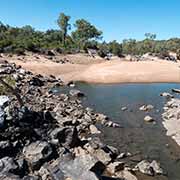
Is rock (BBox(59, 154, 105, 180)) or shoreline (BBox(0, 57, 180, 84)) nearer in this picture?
rock (BBox(59, 154, 105, 180))

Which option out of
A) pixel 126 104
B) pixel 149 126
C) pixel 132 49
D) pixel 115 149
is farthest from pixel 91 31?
pixel 115 149

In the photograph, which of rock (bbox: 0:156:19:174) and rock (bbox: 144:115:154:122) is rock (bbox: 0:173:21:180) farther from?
rock (bbox: 144:115:154:122)

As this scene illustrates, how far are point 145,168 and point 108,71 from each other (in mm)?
57490

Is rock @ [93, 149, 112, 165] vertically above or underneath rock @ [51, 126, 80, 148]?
underneath

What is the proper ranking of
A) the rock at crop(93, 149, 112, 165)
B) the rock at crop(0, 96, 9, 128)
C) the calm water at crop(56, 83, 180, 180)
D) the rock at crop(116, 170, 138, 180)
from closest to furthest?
the rock at crop(116, 170, 138, 180) → the rock at crop(93, 149, 112, 165) → the rock at crop(0, 96, 9, 128) → the calm water at crop(56, 83, 180, 180)

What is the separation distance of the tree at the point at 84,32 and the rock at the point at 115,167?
324 feet

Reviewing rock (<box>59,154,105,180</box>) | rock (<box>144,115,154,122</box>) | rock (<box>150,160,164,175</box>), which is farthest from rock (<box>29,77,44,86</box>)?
rock (<box>59,154,105,180</box>)

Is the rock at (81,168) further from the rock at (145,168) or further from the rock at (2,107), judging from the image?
the rock at (2,107)

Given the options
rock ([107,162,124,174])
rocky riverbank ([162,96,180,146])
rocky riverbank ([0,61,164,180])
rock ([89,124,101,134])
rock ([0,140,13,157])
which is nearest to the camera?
rocky riverbank ([0,61,164,180])

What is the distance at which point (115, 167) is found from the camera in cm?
2289

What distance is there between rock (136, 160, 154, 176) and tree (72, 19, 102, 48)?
98.7m

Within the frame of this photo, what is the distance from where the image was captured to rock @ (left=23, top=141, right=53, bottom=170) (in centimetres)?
2167

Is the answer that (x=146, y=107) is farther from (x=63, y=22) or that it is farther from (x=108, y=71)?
(x=63, y=22)

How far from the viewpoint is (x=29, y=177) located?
19.9 meters
